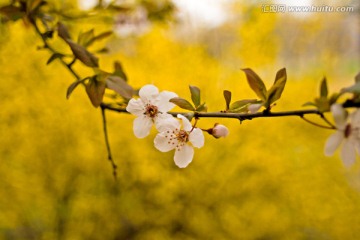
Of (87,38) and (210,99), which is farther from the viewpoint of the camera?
(210,99)

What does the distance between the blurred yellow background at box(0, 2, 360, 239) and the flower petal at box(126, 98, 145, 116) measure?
3.71 feet

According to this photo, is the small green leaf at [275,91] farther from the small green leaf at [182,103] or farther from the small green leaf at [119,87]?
the small green leaf at [119,87]

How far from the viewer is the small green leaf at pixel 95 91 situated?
0.55 meters

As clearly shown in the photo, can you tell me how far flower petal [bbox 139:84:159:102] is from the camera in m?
0.52

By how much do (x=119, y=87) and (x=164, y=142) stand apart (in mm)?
124

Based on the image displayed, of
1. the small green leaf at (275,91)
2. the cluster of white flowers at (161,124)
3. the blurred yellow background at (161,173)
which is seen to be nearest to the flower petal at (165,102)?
the cluster of white flowers at (161,124)

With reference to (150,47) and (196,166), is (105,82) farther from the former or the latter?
(150,47)

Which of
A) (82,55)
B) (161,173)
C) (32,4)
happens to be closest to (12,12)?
(32,4)

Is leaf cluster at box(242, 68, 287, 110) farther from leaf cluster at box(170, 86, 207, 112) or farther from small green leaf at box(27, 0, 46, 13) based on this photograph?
small green leaf at box(27, 0, 46, 13)

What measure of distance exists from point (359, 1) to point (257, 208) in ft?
3.21

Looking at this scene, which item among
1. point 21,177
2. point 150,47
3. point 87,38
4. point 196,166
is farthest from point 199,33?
point 87,38

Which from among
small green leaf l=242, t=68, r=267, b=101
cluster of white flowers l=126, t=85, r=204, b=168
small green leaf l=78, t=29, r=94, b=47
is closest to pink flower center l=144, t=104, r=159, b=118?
cluster of white flowers l=126, t=85, r=204, b=168

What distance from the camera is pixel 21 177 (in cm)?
161

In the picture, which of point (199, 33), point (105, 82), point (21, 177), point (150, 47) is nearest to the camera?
point (105, 82)
